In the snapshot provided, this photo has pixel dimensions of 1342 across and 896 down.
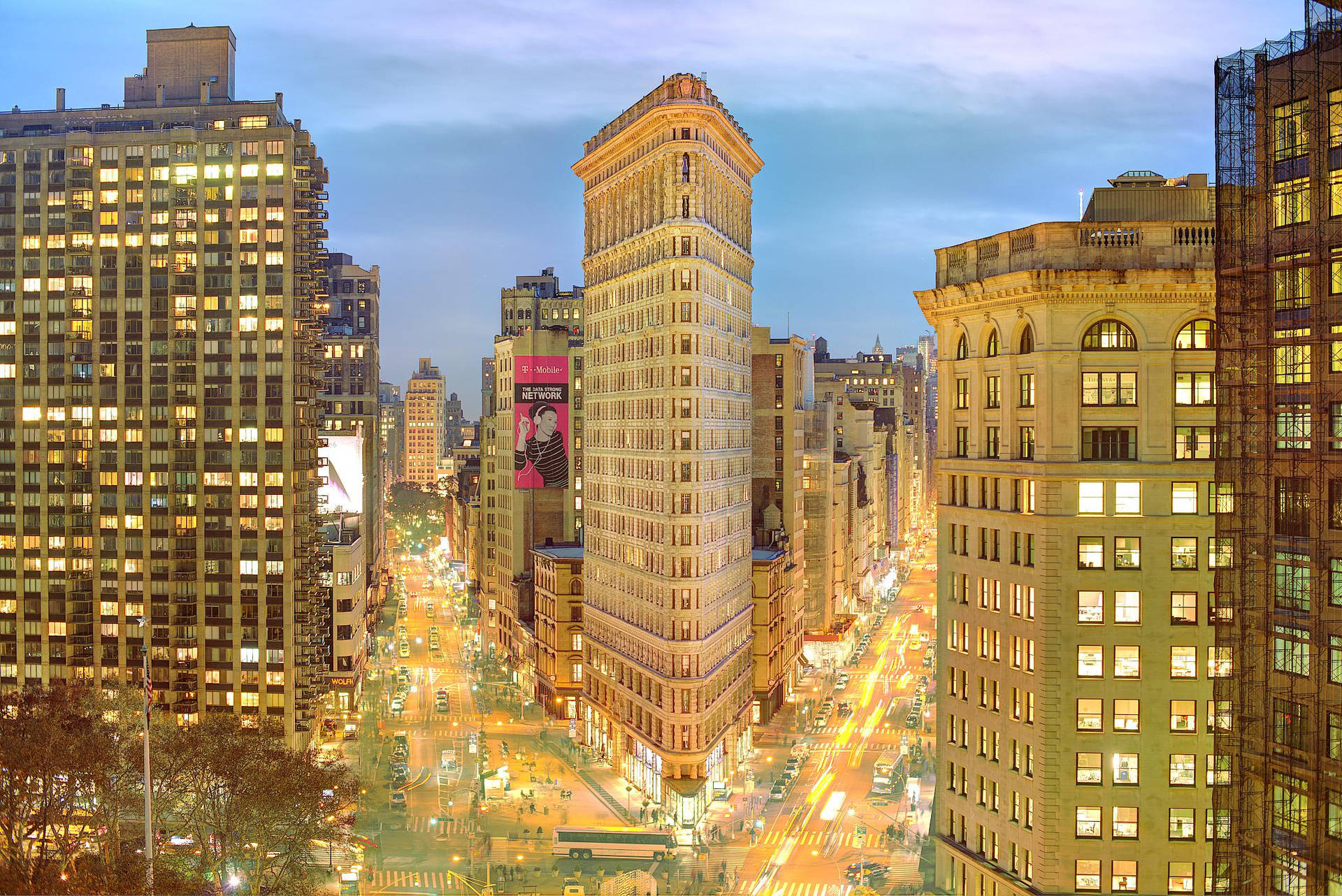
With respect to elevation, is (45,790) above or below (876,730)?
above

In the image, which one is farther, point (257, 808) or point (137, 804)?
point (137, 804)

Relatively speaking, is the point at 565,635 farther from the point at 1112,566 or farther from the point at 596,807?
the point at 1112,566

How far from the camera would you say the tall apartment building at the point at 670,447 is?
112562 millimetres

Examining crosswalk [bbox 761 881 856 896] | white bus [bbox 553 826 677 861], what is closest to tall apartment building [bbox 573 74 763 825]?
Answer: white bus [bbox 553 826 677 861]

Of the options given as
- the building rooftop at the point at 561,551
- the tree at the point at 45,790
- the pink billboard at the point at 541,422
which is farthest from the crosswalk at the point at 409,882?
the pink billboard at the point at 541,422

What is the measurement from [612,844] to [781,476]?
76.9 m

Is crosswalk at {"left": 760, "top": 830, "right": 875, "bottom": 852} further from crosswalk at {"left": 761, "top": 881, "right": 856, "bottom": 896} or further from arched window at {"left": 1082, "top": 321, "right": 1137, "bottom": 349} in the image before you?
arched window at {"left": 1082, "top": 321, "right": 1137, "bottom": 349}

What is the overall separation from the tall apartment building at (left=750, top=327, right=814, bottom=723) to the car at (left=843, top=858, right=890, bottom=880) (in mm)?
54716

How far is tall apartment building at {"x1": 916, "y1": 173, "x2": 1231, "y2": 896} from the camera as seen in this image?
5819cm

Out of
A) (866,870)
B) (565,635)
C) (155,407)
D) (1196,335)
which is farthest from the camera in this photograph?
(565,635)

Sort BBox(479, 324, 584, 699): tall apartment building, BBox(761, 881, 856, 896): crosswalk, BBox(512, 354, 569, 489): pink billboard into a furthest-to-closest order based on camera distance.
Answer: BBox(479, 324, 584, 699): tall apartment building < BBox(512, 354, 569, 489): pink billboard < BBox(761, 881, 856, 896): crosswalk

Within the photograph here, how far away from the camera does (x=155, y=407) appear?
127 meters


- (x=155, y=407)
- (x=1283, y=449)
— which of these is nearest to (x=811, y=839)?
(x=1283, y=449)

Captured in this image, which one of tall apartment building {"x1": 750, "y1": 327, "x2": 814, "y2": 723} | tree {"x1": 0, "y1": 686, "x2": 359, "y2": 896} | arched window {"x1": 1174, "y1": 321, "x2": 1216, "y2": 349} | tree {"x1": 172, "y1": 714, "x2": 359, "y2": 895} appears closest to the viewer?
arched window {"x1": 1174, "y1": 321, "x2": 1216, "y2": 349}
